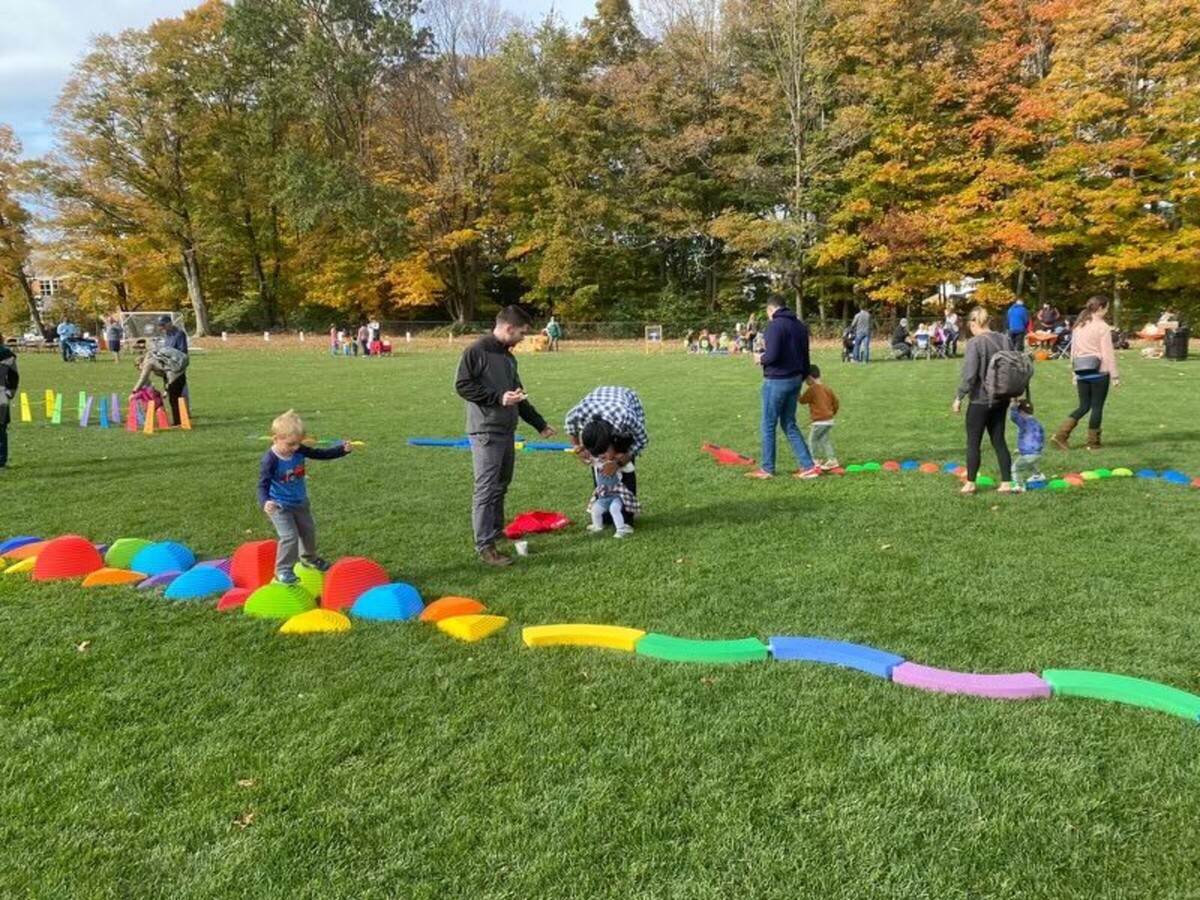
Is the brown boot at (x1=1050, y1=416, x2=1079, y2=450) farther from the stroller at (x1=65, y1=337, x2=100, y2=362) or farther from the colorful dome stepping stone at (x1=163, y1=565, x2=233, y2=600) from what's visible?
the stroller at (x1=65, y1=337, x2=100, y2=362)

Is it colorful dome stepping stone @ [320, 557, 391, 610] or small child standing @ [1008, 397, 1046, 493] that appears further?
small child standing @ [1008, 397, 1046, 493]

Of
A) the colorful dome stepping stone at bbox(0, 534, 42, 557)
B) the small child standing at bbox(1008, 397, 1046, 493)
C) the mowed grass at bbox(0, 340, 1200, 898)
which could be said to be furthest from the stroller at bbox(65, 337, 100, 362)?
the small child standing at bbox(1008, 397, 1046, 493)

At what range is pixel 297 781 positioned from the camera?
308 cm

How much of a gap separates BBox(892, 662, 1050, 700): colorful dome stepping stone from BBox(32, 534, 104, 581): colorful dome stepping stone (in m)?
5.12

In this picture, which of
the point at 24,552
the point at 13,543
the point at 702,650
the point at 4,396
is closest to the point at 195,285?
the point at 4,396

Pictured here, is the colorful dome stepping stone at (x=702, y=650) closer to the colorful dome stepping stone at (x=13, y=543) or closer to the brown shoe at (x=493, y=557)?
the brown shoe at (x=493, y=557)

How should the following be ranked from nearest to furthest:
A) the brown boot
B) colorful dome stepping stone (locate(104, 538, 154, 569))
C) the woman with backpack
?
1. colorful dome stepping stone (locate(104, 538, 154, 569))
2. the woman with backpack
3. the brown boot

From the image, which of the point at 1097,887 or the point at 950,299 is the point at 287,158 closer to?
the point at 950,299

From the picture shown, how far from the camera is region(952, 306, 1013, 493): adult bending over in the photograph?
7230 mm

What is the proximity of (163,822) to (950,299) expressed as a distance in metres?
41.6

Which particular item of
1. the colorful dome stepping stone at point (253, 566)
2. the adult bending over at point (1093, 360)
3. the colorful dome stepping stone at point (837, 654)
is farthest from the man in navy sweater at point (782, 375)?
the colorful dome stepping stone at point (253, 566)

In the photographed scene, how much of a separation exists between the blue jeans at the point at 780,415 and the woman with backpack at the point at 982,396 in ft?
5.00

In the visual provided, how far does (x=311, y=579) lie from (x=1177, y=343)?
25.1 m

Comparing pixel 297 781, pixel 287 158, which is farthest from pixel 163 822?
pixel 287 158
